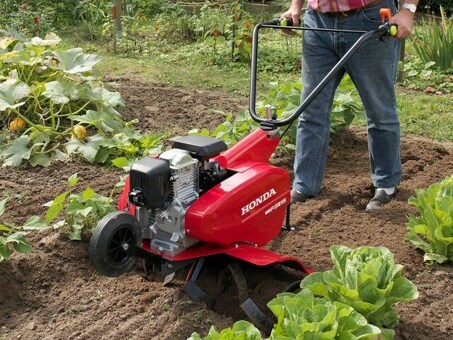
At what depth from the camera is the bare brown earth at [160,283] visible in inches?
121

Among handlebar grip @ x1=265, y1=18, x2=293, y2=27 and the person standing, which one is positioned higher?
handlebar grip @ x1=265, y1=18, x2=293, y2=27

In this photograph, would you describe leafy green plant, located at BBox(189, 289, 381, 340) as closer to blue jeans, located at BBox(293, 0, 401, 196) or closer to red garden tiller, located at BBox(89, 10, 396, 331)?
red garden tiller, located at BBox(89, 10, 396, 331)

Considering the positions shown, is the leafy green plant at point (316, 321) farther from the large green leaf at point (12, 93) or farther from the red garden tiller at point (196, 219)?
the large green leaf at point (12, 93)

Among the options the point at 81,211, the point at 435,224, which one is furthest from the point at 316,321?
the point at 81,211

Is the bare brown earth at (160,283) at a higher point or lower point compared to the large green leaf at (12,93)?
lower

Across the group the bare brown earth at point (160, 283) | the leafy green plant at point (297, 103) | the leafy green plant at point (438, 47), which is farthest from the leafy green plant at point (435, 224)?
the leafy green plant at point (438, 47)

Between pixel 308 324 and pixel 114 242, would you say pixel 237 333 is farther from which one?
pixel 114 242

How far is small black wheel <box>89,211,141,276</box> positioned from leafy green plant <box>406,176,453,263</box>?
137cm

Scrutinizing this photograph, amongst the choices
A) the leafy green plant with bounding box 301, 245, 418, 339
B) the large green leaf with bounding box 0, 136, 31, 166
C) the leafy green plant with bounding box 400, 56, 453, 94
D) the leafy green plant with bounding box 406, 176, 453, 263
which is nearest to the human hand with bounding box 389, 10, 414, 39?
the leafy green plant with bounding box 406, 176, 453, 263

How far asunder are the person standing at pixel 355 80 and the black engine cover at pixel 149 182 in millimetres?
1434

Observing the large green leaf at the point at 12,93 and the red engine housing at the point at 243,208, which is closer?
the red engine housing at the point at 243,208

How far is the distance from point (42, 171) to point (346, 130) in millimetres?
2098

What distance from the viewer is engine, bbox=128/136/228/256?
2916 millimetres

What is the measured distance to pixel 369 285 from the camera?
9.02ft
